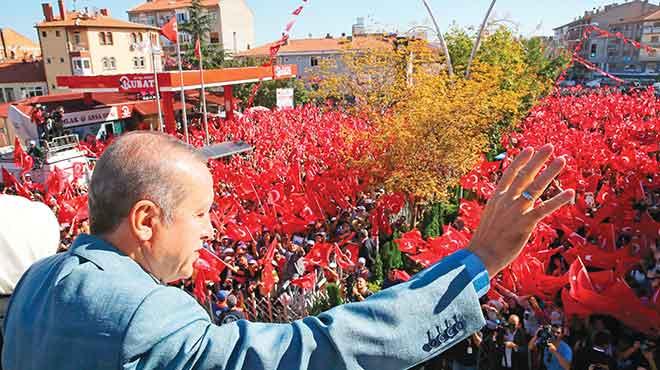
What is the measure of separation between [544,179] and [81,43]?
146 ft

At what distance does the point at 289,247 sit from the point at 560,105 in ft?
65.7

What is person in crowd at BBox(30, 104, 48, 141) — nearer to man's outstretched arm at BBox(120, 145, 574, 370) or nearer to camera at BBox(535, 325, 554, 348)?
camera at BBox(535, 325, 554, 348)

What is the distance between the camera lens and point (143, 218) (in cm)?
107

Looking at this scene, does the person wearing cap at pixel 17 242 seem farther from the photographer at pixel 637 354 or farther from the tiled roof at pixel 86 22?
the tiled roof at pixel 86 22

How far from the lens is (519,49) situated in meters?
22.2

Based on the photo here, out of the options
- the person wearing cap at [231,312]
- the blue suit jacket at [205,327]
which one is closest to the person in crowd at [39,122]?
the person wearing cap at [231,312]

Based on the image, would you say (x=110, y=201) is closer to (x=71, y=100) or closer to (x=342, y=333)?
(x=342, y=333)

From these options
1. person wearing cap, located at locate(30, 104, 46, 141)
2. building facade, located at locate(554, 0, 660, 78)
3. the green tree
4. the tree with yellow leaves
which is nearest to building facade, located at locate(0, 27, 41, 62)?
person wearing cap, located at locate(30, 104, 46, 141)

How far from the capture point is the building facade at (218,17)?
53625 millimetres

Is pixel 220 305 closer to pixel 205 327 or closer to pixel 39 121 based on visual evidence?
pixel 205 327

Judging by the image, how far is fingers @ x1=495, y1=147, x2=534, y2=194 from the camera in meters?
1.08

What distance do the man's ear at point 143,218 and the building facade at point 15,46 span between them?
58.6m

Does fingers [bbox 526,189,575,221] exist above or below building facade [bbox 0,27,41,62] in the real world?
below

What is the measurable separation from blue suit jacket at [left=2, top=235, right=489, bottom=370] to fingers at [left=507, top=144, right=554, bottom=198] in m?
0.17
